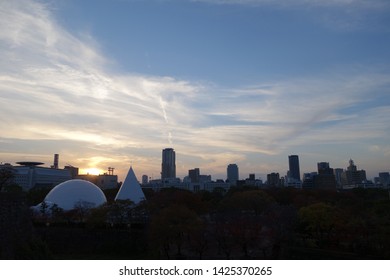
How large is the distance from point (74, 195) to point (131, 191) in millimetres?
7359

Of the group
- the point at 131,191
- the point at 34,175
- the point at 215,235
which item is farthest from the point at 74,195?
the point at 34,175

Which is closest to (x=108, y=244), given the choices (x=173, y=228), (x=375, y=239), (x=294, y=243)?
(x=173, y=228)

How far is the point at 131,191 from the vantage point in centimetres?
4131

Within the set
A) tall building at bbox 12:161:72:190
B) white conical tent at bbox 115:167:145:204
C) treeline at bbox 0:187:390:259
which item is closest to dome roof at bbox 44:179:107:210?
white conical tent at bbox 115:167:145:204

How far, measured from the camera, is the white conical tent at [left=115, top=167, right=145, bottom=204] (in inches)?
1599

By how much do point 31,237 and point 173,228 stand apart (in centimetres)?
952

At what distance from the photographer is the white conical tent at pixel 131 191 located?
40.6 m

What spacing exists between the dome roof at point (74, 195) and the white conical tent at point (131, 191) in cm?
295

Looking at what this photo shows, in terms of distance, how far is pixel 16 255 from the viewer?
16156 millimetres

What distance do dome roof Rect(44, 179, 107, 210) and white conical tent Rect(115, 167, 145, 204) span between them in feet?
9.69

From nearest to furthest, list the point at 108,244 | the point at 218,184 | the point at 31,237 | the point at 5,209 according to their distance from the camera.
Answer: the point at 5,209, the point at 31,237, the point at 108,244, the point at 218,184

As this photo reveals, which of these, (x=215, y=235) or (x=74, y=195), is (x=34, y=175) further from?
(x=215, y=235)

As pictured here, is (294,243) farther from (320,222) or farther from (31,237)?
(31,237)

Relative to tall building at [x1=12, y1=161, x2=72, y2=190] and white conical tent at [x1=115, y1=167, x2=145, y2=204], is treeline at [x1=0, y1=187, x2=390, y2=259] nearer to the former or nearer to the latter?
white conical tent at [x1=115, y1=167, x2=145, y2=204]
